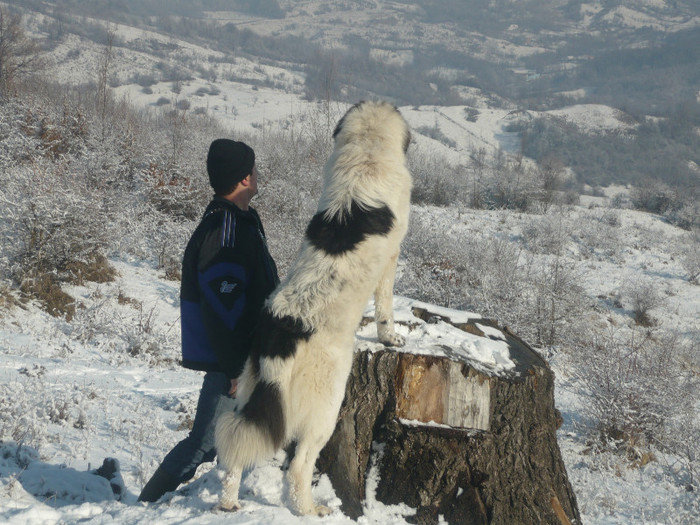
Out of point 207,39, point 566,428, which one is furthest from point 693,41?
point 566,428

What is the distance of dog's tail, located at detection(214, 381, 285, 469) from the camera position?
2.38 meters

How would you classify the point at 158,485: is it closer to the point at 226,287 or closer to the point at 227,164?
the point at 226,287

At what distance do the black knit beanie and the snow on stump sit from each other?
128cm

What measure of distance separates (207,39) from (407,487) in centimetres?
15579

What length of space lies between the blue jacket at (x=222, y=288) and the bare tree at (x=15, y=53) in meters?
26.4

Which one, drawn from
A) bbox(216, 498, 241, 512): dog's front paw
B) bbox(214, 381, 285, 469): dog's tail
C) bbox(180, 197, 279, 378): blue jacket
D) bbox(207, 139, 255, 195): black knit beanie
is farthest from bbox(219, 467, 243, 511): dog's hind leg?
bbox(207, 139, 255, 195): black knit beanie

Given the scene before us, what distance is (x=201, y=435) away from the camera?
8.67 feet

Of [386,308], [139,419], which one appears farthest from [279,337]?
[139,419]

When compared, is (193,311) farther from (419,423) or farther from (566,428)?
(566,428)

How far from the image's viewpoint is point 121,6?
495ft

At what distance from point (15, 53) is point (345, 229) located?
99.1 feet

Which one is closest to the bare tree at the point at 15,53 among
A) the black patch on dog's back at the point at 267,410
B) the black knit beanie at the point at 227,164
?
the black knit beanie at the point at 227,164

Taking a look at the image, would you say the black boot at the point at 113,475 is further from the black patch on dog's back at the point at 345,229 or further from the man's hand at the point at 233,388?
the black patch on dog's back at the point at 345,229

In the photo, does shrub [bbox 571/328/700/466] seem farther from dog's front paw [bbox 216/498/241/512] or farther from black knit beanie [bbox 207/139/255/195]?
black knit beanie [bbox 207/139/255/195]
